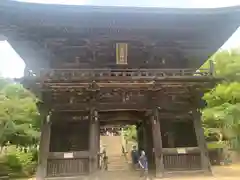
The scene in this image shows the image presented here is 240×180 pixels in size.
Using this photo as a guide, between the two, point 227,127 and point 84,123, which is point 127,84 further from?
point 227,127

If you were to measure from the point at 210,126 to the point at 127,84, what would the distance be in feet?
46.2

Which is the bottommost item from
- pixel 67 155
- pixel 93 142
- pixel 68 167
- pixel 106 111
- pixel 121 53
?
pixel 68 167

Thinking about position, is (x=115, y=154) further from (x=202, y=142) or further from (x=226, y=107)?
(x=202, y=142)

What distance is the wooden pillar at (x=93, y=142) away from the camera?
429 inches

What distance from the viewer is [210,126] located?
2186cm

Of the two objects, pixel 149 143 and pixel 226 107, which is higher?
pixel 226 107

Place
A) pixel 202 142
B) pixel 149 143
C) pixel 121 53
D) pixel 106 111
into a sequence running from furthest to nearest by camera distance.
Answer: pixel 149 143 < pixel 106 111 < pixel 121 53 < pixel 202 142

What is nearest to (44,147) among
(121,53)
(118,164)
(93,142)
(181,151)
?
(93,142)

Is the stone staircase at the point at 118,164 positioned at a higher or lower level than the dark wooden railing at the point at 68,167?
lower

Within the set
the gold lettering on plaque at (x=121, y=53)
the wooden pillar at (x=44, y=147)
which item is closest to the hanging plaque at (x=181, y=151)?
the gold lettering on plaque at (x=121, y=53)

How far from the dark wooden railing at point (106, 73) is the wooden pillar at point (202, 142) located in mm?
2273

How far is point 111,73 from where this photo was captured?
11.1 meters

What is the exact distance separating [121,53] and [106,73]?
1450 millimetres

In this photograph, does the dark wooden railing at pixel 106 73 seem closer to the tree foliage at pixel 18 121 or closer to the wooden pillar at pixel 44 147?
the wooden pillar at pixel 44 147
